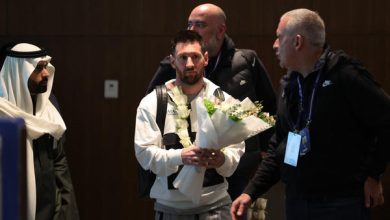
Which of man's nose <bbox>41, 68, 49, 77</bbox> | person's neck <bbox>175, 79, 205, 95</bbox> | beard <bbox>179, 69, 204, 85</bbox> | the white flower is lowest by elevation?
the white flower

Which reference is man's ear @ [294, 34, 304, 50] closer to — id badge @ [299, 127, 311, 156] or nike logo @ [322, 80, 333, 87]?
nike logo @ [322, 80, 333, 87]

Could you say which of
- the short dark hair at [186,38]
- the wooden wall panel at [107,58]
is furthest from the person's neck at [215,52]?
the wooden wall panel at [107,58]

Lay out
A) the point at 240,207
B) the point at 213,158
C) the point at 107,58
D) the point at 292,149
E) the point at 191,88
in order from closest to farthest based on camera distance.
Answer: the point at 292,149 < the point at 240,207 < the point at 213,158 < the point at 191,88 < the point at 107,58

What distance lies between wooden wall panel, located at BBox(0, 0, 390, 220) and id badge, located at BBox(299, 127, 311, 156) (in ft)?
8.35

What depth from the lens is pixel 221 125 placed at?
2.58 meters

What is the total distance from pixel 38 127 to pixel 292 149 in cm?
141

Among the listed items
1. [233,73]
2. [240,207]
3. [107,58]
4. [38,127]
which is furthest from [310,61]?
[107,58]

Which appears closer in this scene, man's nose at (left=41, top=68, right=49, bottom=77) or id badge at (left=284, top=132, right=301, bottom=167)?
id badge at (left=284, top=132, right=301, bottom=167)

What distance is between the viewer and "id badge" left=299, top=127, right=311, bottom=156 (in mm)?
2428

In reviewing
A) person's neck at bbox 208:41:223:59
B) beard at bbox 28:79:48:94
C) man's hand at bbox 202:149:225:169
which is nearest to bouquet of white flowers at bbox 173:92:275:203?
man's hand at bbox 202:149:225:169

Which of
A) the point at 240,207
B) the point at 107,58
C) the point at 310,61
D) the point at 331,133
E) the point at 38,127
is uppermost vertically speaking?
the point at 310,61

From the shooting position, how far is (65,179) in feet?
11.1

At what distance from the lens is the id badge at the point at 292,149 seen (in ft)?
8.06

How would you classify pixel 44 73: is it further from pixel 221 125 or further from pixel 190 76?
pixel 221 125
